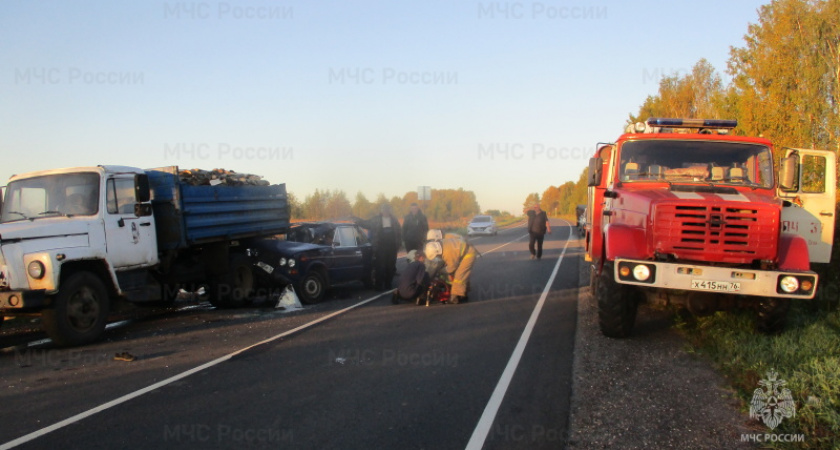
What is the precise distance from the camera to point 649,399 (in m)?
5.29

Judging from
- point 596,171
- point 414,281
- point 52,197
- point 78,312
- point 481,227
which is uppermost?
point 596,171

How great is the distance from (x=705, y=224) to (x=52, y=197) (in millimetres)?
9170

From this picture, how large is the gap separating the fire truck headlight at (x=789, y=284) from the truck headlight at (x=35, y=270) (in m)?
9.13

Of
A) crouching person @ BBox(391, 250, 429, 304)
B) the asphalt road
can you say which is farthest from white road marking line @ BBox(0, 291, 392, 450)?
crouching person @ BBox(391, 250, 429, 304)

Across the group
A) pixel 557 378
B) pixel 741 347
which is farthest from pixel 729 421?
pixel 741 347

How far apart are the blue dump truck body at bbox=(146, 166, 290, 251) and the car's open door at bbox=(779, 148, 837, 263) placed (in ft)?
29.9

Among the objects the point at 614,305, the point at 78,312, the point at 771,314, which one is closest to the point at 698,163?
the point at 771,314

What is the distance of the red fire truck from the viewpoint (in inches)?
257

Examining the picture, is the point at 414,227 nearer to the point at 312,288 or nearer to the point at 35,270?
the point at 312,288

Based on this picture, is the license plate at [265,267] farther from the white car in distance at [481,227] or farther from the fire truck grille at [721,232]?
the white car in distance at [481,227]

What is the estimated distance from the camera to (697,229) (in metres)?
6.62

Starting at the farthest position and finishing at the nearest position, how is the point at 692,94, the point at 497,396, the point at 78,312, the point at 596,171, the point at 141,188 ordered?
1. the point at 692,94
2. the point at 141,188
3. the point at 596,171
4. the point at 78,312
5. the point at 497,396

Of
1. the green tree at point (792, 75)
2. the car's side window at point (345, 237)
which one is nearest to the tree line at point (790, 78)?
Result: the green tree at point (792, 75)

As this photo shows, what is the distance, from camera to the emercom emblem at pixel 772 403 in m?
4.65
